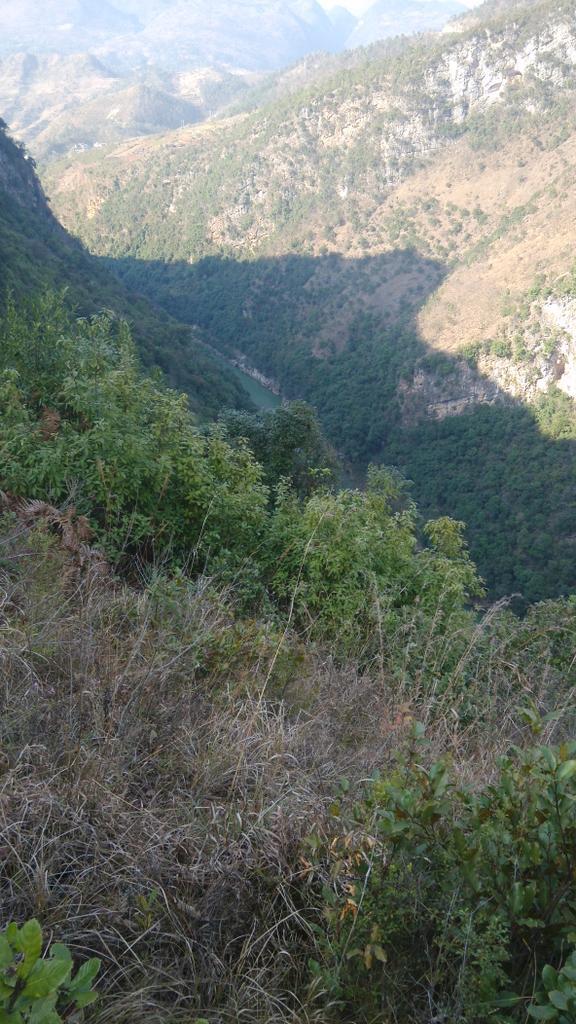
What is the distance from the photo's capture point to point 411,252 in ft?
220

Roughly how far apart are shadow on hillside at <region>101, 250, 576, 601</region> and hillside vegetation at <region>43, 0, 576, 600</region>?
180 mm

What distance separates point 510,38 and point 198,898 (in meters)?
99.7

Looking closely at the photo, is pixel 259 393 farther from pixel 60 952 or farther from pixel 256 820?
pixel 60 952

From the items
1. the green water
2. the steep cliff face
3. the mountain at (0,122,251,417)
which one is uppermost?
the steep cliff face

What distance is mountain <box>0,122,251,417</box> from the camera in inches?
1040

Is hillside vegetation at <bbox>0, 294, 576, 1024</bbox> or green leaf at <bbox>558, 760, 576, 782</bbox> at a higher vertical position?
green leaf at <bbox>558, 760, 576, 782</bbox>

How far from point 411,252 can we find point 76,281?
44.5m

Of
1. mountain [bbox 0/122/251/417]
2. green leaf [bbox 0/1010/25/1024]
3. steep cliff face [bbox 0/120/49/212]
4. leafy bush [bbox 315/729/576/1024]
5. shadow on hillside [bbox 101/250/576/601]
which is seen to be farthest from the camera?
steep cliff face [bbox 0/120/49/212]

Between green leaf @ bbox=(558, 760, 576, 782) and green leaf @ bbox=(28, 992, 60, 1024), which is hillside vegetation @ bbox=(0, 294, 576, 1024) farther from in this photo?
green leaf @ bbox=(28, 992, 60, 1024)

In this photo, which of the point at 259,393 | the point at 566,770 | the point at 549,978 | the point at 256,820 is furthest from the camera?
the point at 259,393

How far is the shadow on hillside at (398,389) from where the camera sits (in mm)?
32156

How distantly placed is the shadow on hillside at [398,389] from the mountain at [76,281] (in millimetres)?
13527

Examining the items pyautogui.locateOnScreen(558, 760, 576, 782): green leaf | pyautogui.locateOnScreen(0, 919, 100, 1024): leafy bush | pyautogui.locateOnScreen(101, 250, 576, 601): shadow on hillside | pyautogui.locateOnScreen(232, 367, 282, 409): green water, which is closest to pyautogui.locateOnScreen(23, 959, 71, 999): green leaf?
pyautogui.locateOnScreen(0, 919, 100, 1024): leafy bush

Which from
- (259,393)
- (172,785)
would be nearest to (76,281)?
(259,393)
